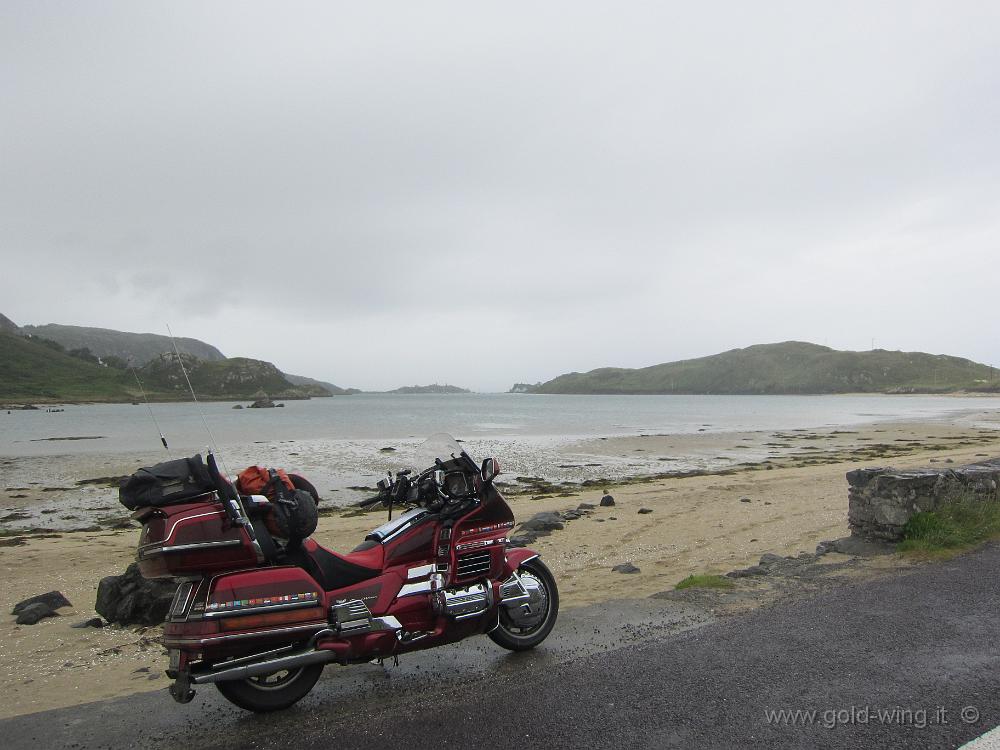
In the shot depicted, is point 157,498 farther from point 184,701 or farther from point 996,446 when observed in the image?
A: point 996,446

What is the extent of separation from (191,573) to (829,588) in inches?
227

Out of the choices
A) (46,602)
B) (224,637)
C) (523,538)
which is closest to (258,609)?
(224,637)

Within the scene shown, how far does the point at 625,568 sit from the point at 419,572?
4.17m

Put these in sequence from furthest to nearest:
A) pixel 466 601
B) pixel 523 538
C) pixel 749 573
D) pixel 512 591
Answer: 1. pixel 523 538
2. pixel 749 573
3. pixel 512 591
4. pixel 466 601

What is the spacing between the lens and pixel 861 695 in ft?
12.8

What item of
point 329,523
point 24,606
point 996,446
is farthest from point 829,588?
point 996,446

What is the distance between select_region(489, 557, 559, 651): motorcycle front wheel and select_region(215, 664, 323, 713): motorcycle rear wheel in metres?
1.44

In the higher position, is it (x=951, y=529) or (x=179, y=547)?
(x=179, y=547)

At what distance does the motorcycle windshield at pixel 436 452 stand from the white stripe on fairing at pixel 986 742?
3.54 m

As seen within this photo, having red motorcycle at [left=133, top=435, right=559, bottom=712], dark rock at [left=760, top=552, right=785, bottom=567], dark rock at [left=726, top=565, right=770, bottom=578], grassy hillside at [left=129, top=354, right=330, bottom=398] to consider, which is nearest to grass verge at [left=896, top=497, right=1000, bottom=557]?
dark rock at [left=760, top=552, right=785, bottom=567]

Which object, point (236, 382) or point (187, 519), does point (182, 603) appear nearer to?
point (187, 519)

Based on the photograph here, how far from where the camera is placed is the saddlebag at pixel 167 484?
3721 mm

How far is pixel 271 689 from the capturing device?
401 cm

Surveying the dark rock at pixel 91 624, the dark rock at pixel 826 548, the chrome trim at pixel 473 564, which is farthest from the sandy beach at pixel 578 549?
the chrome trim at pixel 473 564
